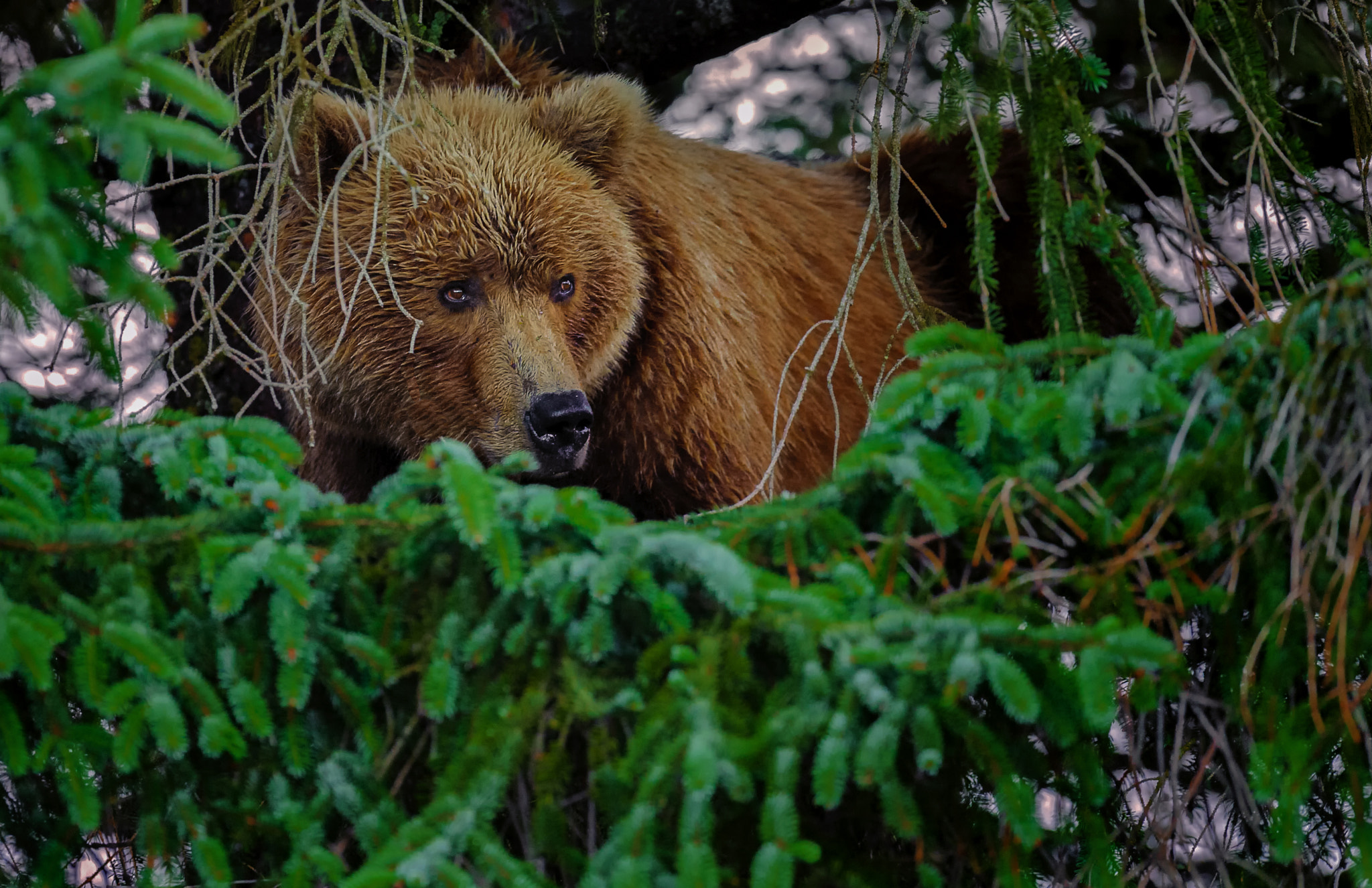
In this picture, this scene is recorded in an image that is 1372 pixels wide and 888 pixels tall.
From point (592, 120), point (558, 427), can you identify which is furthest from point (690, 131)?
point (558, 427)

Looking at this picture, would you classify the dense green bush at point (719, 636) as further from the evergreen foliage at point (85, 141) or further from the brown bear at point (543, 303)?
the brown bear at point (543, 303)

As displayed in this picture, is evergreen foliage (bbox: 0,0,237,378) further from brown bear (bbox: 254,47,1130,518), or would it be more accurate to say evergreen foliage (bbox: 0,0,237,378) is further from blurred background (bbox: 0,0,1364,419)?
blurred background (bbox: 0,0,1364,419)

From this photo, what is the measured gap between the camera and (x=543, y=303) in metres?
3.58

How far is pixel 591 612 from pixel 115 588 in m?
0.82

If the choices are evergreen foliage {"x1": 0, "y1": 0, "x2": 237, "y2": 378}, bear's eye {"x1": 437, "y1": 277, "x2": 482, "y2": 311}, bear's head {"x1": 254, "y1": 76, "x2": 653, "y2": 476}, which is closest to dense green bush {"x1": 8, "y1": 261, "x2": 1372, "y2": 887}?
evergreen foliage {"x1": 0, "y1": 0, "x2": 237, "y2": 378}

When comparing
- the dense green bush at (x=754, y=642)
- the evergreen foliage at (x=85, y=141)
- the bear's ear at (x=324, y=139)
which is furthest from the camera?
the bear's ear at (x=324, y=139)

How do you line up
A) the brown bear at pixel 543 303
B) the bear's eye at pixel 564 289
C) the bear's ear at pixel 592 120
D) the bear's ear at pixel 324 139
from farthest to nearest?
the bear's ear at pixel 592 120
the bear's eye at pixel 564 289
the brown bear at pixel 543 303
the bear's ear at pixel 324 139

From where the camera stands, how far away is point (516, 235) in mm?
3584

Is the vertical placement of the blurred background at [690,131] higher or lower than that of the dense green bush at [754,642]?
higher

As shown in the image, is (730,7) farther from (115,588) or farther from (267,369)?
(115,588)

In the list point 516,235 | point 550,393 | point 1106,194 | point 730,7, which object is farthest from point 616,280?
point 1106,194

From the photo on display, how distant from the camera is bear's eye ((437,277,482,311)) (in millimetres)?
3541

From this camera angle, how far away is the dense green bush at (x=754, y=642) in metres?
1.92

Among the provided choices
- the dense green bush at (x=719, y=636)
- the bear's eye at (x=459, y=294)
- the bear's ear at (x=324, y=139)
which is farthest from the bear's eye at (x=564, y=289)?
the dense green bush at (x=719, y=636)
